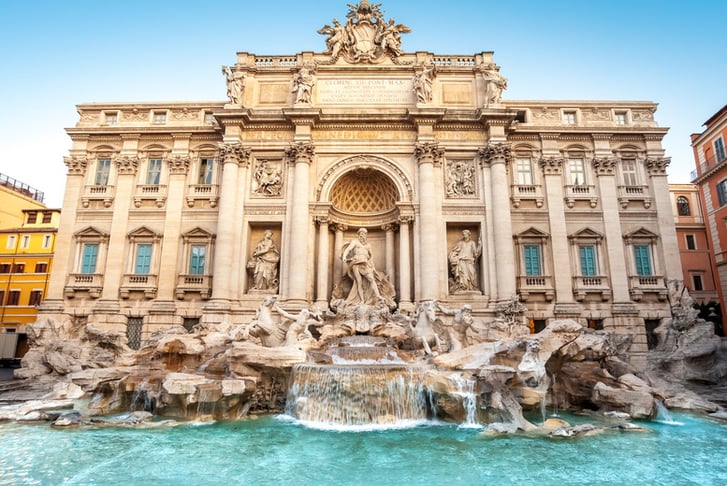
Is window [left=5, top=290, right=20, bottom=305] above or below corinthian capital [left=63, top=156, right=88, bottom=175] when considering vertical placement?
below

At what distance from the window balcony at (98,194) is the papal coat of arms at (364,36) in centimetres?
1313

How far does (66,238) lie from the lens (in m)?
20.1

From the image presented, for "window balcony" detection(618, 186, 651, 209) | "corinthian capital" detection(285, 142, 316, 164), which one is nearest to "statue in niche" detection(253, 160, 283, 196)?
"corinthian capital" detection(285, 142, 316, 164)

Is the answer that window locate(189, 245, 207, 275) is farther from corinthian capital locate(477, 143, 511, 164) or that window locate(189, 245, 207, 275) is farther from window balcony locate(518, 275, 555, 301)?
Result: window balcony locate(518, 275, 555, 301)

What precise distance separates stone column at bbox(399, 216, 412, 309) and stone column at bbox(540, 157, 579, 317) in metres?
6.74

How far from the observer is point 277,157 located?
66.7 ft

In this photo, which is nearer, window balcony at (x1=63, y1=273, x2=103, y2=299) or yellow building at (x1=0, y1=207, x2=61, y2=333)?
window balcony at (x1=63, y1=273, x2=103, y2=299)

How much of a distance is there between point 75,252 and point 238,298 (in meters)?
8.72

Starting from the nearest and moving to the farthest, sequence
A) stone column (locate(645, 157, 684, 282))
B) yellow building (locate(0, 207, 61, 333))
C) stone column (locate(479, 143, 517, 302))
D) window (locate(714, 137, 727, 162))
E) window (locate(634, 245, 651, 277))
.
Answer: stone column (locate(479, 143, 517, 302))
stone column (locate(645, 157, 684, 282))
window (locate(634, 245, 651, 277))
window (locate(714, 137, 727, 162))
yellow building (locate(0, 207, 61, 333))

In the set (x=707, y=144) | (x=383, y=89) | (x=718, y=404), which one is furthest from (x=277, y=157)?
(x=707, y=144)

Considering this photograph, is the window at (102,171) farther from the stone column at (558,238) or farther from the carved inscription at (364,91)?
the stone column at (558,238)

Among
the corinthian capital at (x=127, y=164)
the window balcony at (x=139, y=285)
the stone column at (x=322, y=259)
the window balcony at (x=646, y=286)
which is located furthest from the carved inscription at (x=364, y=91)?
the window balcony at (x=646, y=286)

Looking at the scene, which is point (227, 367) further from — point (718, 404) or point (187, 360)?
point (718, 404)

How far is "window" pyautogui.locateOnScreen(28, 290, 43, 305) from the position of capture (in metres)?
28.5
